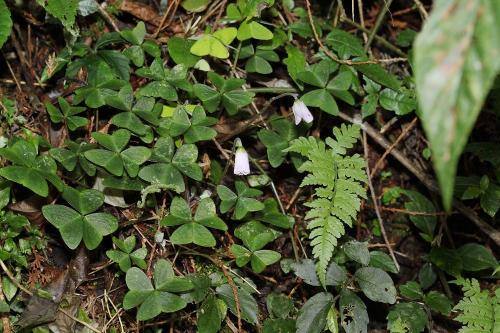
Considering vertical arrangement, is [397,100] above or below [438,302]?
above

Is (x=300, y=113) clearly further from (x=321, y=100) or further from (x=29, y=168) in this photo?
(x=29, y=168)

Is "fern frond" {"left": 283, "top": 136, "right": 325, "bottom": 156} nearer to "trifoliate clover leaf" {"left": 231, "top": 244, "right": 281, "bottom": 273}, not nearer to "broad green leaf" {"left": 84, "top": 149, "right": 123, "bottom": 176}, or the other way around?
"trifoliate clover leaf" {"left": 231, "top": 244, "right": 281, "bottom": 273}

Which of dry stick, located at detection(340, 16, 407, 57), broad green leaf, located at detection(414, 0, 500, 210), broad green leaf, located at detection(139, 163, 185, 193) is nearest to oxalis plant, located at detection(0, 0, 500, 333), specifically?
broad green leaf, located at detection(139, 163, 185, 193)

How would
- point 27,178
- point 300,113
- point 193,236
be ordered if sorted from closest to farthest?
point 27,178 → point 193,236 → point 300,113

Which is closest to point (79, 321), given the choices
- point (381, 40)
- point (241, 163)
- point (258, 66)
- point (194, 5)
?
point (241, 163)

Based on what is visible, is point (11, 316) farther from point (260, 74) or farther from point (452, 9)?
point (452, 9)

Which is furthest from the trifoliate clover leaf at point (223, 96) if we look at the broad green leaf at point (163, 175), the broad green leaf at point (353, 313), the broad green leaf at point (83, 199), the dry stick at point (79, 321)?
the dry stick at point (79, 321)

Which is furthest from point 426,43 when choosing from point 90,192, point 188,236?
point 90,192
